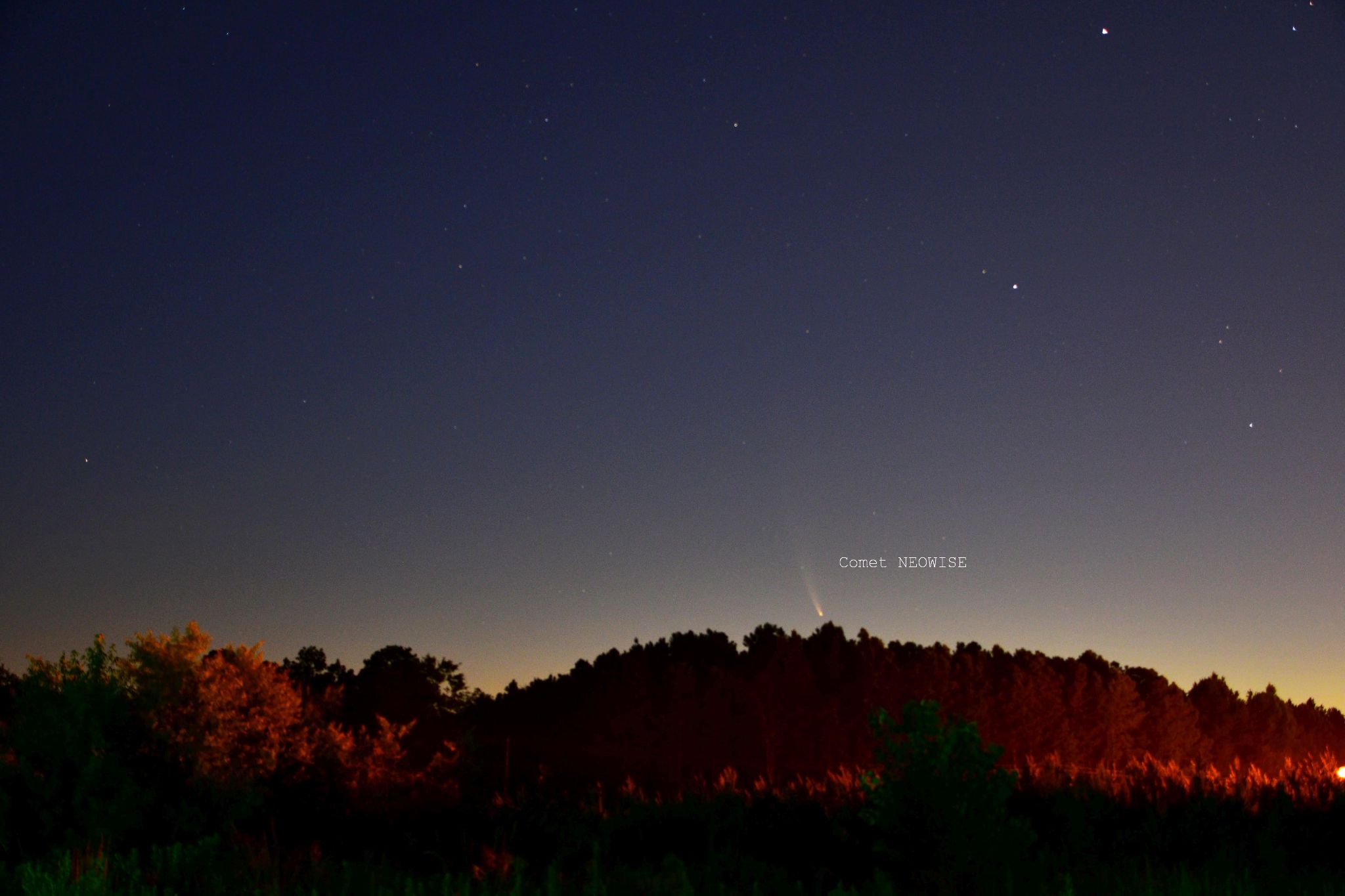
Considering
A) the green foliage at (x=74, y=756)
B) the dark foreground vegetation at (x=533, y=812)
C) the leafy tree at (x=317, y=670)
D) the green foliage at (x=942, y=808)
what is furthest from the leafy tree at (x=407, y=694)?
the green foliage at (x=942, y=808)

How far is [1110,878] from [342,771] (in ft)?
70.0

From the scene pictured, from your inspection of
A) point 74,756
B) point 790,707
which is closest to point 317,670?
point 790,707

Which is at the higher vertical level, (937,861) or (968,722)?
(968,722)

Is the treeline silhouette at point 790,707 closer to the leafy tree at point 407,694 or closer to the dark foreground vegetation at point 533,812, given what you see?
the leafy tree at point 407,694

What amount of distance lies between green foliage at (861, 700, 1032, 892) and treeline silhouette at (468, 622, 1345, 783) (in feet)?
190

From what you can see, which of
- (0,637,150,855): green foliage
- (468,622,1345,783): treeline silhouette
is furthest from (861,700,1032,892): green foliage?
(468,622,1345,783): treeline silhouette

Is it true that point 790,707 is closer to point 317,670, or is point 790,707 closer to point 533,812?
point 317,670

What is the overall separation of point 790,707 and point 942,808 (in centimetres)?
7436

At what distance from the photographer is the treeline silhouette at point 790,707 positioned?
78.5 m

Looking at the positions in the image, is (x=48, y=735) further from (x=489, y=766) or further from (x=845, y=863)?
(x=845, y=863)

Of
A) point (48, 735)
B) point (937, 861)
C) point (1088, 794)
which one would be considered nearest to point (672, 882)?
point (937, 861)

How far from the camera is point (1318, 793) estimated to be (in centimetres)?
1045

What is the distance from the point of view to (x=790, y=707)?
Answer: 8006 centimetres

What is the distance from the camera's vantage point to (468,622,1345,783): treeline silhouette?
7850cm
